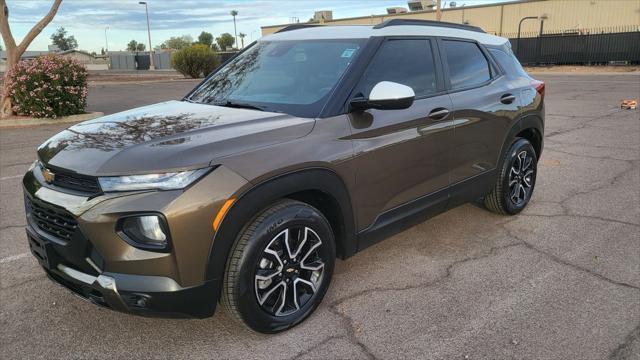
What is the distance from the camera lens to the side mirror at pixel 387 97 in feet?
10.1

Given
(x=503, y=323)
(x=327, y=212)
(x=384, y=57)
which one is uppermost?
(x=384, y=57)

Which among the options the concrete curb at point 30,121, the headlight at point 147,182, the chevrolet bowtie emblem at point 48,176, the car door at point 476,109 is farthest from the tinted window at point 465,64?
the concrete curb at point 30,121

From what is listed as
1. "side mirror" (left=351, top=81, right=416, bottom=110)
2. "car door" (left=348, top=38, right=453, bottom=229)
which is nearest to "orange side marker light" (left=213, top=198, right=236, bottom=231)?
"car door" (left=348, top=38, right=453, bottom=229)

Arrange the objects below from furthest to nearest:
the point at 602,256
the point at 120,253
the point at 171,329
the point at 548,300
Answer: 1. the point at 602,256
2. the point at 548,300
3. the point at 171,329
4. the point at 120,253

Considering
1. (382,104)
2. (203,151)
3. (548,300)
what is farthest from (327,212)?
(548,300)

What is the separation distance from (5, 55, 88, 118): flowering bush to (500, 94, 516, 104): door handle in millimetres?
10694

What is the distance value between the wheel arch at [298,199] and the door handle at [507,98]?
2142mm

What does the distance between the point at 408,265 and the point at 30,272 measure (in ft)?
9.58

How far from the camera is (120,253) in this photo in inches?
96.0

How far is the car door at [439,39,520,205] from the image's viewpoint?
159 inches

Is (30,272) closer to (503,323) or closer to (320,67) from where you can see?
(320,67)

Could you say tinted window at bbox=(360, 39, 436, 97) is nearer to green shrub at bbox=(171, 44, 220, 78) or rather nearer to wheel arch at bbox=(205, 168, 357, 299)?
wheel arch at bbox=(205, 168, 357, 299)

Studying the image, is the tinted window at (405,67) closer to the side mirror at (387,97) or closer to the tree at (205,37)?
the side mirror at (387,97)

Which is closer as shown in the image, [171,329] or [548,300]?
[171,329]
